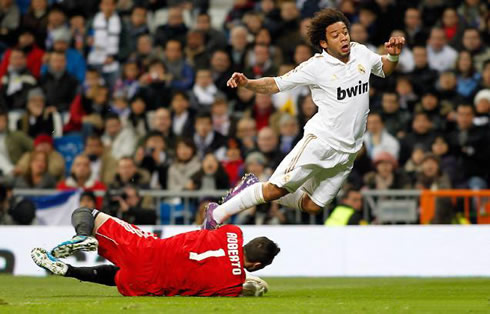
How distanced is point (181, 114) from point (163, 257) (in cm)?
891

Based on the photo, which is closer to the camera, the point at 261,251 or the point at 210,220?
the point at 261,251

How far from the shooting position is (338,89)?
1137cm

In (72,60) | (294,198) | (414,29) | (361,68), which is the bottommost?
(294,198)

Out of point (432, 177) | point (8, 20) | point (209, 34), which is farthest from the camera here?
point (8, 20)

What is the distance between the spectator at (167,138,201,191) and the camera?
16984 mm

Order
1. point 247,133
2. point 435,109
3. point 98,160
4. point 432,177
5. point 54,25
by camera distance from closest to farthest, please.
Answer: point 432,177 < point 247,133 < point 98,160 < point 435,109 < point 54,25

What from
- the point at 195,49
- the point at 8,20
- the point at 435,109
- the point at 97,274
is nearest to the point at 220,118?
the point at 195,49

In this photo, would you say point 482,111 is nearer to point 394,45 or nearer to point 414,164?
point 414,164

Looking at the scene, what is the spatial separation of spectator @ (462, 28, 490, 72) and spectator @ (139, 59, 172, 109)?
4.97 metres

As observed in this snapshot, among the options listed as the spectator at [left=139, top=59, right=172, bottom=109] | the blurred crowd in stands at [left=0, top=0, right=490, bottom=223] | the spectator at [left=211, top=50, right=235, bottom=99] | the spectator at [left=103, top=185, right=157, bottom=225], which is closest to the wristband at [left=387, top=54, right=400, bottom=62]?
the blurred crowd in stands at [left=0, top=0, right=490, bottom=223]

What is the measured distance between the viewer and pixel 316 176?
1184 cm

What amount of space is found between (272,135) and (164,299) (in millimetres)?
7815

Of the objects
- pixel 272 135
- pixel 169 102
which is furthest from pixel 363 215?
pixel 169 102

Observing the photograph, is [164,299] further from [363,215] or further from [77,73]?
[77,73]
